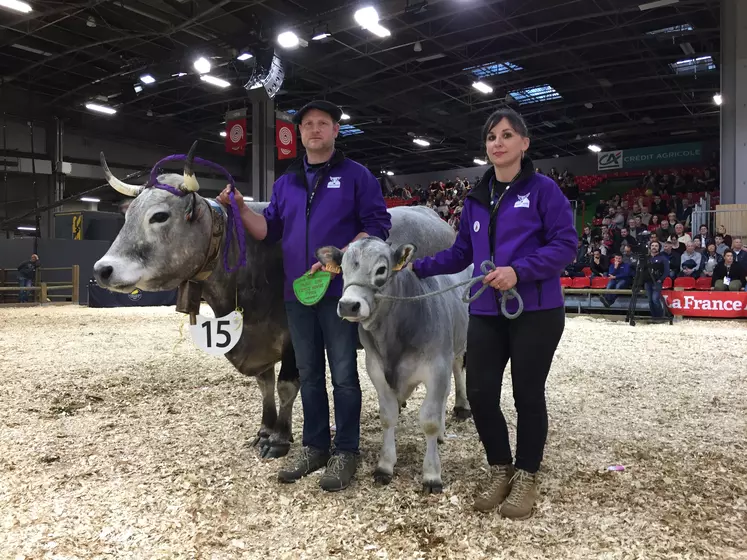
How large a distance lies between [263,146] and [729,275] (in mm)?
13534

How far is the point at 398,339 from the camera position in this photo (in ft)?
9.07

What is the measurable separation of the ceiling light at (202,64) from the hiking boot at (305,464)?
14199mm

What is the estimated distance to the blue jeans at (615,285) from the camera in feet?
40.0

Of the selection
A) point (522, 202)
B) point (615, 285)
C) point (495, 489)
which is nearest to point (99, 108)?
point (615, 285)

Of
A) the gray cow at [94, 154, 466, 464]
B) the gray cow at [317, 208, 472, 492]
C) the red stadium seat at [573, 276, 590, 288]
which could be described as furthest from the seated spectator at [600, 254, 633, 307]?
the gray cow at [317, 208, 472, 492]

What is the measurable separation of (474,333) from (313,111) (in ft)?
4.51

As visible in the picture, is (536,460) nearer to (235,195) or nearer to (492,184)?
(492,184)

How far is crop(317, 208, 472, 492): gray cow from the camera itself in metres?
2.51

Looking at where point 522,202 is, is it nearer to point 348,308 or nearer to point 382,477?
point 348,308

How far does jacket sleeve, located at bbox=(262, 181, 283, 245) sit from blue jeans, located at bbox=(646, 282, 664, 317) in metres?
10.0

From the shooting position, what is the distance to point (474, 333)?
8.35ft

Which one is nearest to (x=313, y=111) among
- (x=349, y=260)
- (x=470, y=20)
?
(x=349, y=260)

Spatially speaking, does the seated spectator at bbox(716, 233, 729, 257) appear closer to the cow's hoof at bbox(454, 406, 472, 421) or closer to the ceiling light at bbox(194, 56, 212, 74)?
the cow's hoof at bbox(454, 406, 472, 421)

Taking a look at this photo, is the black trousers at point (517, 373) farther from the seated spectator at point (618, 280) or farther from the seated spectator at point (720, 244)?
the seated spectator at point (720, 244)
